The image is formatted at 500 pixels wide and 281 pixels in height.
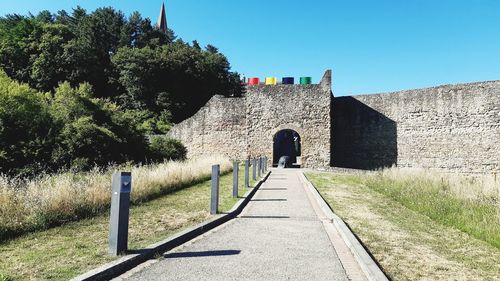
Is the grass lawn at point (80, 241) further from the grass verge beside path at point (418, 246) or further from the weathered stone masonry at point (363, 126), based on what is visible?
the weathered stone masonry at point (363, 126)

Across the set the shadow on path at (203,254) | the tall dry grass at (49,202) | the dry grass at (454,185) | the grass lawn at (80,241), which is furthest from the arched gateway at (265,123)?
the shadow on path at (203,254)

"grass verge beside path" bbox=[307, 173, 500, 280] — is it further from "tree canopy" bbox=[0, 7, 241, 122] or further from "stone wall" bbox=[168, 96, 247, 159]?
"tree canopy" bbox=[0, 7, 241, 122]

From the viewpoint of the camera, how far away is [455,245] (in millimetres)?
5895

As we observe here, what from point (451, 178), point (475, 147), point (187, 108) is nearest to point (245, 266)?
point (451, 178)

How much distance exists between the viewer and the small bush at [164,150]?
2026 centimetres

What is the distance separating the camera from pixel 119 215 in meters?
4.81

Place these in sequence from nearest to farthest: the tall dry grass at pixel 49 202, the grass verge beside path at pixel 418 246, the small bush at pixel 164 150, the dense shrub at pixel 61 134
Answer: the grass verge beside path at pixel 418 246 → the tall dry grass at pixel 49 202 → the dense shrub at pixel 61 134 → the small bush at pixel 164 150

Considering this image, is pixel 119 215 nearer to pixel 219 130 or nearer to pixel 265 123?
pixel 265 123

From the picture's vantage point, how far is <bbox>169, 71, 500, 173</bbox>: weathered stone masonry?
22.8m

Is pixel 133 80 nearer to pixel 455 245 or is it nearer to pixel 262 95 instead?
pixel 262 95

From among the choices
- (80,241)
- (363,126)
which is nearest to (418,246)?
(80,241)

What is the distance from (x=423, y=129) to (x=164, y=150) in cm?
1665

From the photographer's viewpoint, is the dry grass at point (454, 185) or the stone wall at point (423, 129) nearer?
the dry grass at point (454, 185)

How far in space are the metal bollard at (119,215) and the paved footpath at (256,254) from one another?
50 cm
